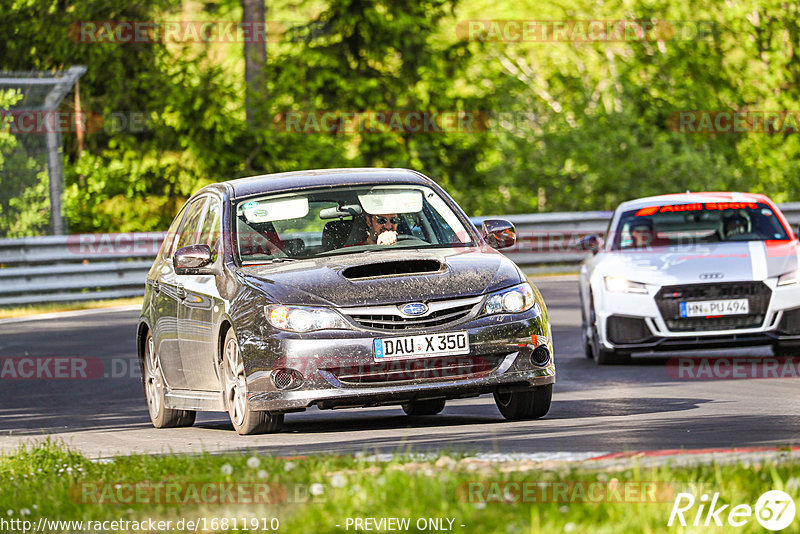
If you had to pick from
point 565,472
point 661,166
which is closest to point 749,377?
point 565,472

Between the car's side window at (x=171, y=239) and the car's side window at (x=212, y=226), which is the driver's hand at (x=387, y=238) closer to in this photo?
the car's side window at (x=212, y=226)

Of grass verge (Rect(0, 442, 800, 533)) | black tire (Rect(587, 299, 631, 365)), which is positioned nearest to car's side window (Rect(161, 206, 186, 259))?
black tire (Rect(587, 299, 631, 365))

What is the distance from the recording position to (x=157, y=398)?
1113 centimetres

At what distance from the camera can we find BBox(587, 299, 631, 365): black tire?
1378cm

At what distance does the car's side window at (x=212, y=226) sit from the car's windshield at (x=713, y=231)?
4.86m

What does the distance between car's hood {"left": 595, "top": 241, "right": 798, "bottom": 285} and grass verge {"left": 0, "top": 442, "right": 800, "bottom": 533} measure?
21.5 ft

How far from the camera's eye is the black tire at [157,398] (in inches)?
433

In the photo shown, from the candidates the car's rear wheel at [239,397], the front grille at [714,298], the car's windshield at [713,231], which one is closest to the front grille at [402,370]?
the car's rear wheel at [239,397]

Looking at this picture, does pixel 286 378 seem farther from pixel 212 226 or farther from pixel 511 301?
pixel 212 226

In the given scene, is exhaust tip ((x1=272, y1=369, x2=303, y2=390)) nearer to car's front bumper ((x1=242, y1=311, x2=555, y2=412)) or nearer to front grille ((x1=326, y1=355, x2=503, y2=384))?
car's front bumper ((x1=242, y1=311, x2=555, y2=412))

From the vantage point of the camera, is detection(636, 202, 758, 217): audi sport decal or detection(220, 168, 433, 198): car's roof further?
detection(636, 202, 758, 217): audi sport decal

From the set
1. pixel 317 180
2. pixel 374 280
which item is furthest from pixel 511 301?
pixel 317 180

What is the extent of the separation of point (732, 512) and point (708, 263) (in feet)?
26.5

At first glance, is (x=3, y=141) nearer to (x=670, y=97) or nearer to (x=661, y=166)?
(x=661, y=166)
